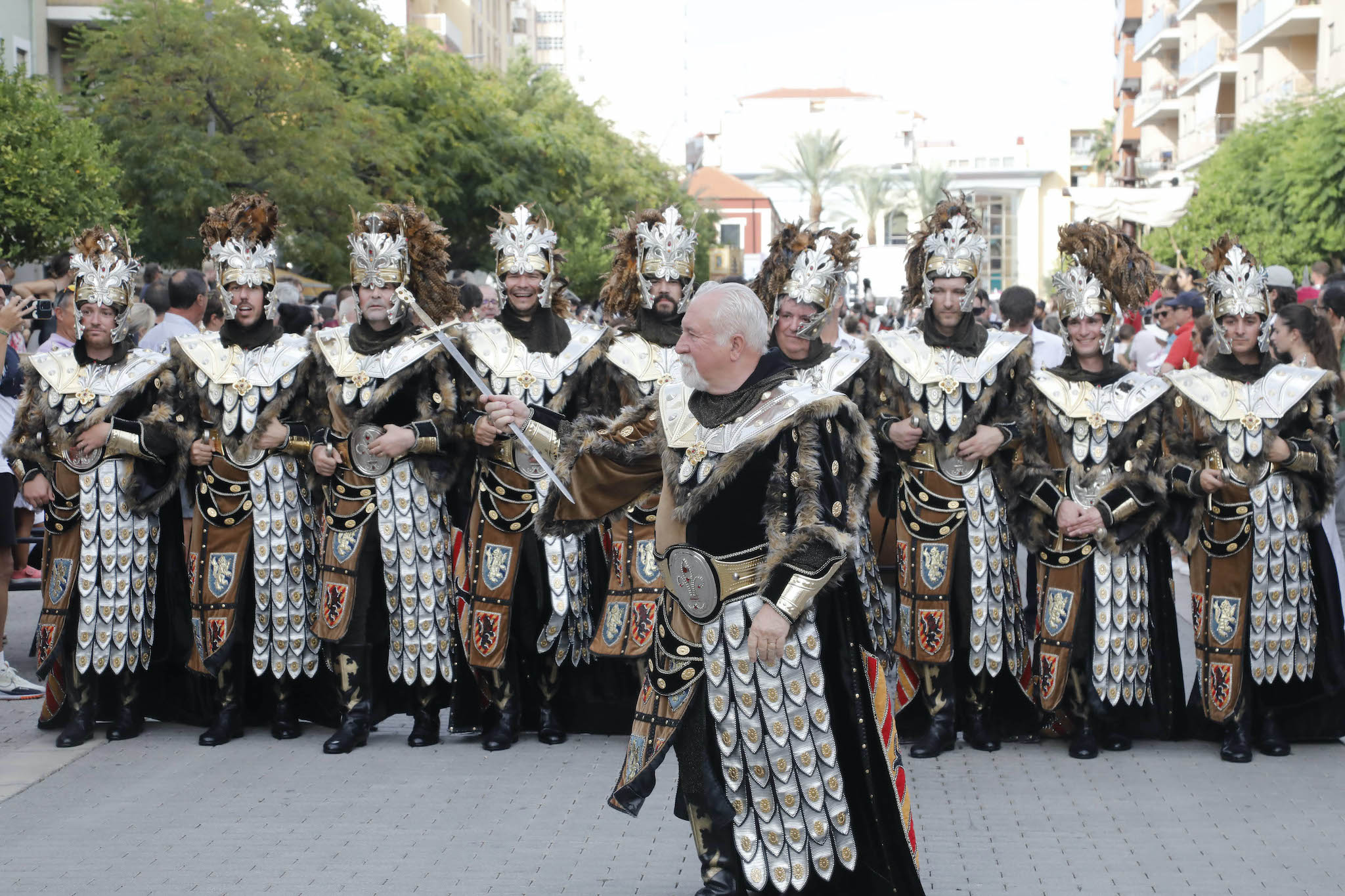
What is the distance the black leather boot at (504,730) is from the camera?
7680 millimetres

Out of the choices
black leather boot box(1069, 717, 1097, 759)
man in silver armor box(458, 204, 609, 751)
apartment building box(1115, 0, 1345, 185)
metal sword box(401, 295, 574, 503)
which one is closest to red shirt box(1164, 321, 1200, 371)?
black leather boot box(1069, 717, 1097, 759)

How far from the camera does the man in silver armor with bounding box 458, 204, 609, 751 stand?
767 cm

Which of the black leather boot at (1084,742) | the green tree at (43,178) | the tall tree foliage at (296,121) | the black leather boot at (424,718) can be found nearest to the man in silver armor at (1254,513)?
the black leather boot at (1084,742)

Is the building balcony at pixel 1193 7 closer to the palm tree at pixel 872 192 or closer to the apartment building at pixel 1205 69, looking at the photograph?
the apartment building at pixel 1205 69

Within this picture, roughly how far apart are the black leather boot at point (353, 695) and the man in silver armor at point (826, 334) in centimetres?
243

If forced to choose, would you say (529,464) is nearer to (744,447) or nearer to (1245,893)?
(744,447)

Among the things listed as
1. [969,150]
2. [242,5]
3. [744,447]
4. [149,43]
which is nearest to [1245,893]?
[744,447]

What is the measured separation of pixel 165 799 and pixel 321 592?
125 centimetres

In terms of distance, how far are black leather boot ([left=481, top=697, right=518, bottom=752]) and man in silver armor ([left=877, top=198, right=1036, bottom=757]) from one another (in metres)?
1.87

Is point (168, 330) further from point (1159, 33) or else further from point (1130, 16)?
point (1130, 16)

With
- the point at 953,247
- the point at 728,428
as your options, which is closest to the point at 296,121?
the point at 953,247

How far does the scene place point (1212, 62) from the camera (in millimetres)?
51031

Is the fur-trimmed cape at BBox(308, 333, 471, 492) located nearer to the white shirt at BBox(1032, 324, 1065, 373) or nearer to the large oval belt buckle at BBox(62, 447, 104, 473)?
the large oval belt buckle at BBox(62, 447, 104, 473)

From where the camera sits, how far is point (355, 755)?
24.7ft
